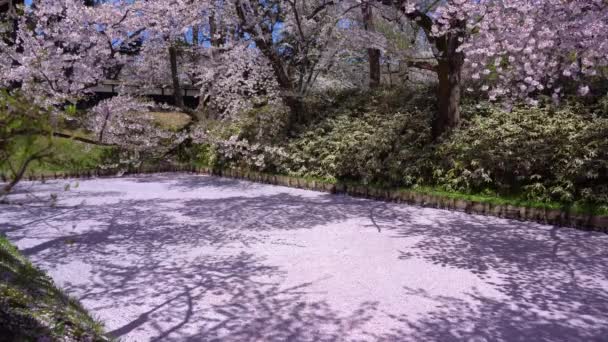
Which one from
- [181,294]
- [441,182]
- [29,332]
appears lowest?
[181,294]

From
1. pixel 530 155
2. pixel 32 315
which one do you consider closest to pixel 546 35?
pixel 530 155

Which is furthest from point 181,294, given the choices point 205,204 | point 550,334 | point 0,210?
point 0,210

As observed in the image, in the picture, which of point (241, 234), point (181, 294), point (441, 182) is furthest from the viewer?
point (441, 182)

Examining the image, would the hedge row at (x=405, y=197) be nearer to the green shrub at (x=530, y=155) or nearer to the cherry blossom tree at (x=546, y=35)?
the green shrub at (x=530, y=155)

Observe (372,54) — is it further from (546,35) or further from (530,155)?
(546,35)

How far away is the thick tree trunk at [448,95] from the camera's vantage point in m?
9.45

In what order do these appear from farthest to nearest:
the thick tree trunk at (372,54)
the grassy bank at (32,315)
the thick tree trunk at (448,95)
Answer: the thick tree trunk at (372,54) → the thick tree trunk at (448,95) → the grassy bank at (32,315)

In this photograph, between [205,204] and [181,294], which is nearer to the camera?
[181,294]

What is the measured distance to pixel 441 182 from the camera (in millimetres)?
9109

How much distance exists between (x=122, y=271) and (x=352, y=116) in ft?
28.0

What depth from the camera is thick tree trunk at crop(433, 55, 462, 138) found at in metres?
9.45

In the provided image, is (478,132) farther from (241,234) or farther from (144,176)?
(144,176)

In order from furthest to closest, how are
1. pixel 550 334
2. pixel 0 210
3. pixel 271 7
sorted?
pixel 271 7, pixel 0 210, pixel 550 334

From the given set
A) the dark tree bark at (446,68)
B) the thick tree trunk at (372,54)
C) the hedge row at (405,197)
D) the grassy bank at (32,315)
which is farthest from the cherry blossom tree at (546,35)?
the thick tree trunk at (372,54)
